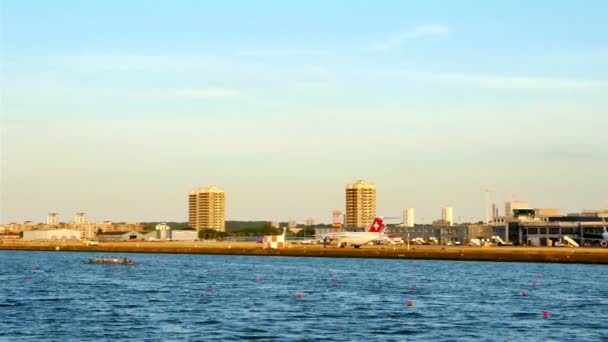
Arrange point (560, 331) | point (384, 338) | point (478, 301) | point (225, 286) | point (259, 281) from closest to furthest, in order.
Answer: point (384, 338)
point (560, 331)
point (478, 301)
point (225, 286)
point (259, 281)

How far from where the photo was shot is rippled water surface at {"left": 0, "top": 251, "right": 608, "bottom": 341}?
6778 cm

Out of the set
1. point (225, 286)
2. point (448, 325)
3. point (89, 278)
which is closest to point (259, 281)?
point (225, 286)

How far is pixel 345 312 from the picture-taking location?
8112 centimetres

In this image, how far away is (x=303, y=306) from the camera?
86125mm

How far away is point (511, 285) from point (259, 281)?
33037 millimetres

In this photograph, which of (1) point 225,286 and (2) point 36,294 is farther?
(1) point 225,286

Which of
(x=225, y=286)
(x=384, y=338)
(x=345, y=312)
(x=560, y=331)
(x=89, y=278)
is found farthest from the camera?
(x=89, y=278)

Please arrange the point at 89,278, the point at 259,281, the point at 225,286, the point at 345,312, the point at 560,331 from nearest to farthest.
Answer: the point at 560,331 → the point at 345,312 → the point at 225,286 → the point at 259,281 → the point at 89,278

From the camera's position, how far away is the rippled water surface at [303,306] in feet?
222

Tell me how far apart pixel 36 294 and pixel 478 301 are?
48605 mm

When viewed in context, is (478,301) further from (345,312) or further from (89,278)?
(89,278)

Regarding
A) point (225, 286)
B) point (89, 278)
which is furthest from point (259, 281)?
point (89, 278)

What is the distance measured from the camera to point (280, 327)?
70250mm

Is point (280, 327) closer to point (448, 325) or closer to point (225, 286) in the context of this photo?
point (448, 325)
